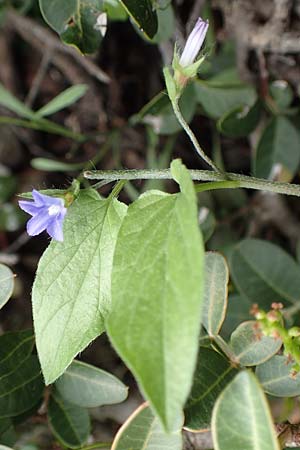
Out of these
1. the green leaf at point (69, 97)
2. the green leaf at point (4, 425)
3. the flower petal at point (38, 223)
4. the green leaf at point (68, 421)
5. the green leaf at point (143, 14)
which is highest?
the green leaf at point (143, 14)

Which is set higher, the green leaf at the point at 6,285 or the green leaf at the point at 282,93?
the green leaf at the point at 6,285

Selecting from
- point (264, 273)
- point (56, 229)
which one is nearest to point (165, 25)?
point (264, 273)

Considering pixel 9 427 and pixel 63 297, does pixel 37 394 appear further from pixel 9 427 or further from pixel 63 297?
pixel 63 297

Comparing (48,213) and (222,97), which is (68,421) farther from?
(222,97)

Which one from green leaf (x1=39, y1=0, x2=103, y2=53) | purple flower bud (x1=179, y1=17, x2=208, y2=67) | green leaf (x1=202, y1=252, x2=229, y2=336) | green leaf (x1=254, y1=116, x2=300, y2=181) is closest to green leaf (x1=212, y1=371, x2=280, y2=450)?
green leaf (x1=202, y1=252, x2=229, y2=336)

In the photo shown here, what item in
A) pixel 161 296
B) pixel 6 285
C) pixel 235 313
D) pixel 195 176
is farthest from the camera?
pixel 235 313

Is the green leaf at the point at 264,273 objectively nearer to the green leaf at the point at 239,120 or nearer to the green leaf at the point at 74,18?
the green leaf at the point at 239,120

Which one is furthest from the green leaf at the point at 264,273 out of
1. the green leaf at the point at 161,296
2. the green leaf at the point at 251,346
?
the green leaf at the point at 161,296

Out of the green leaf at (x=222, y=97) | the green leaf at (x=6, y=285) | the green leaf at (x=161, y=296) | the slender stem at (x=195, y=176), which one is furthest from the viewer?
the green leaf at (x=222, y=97)
